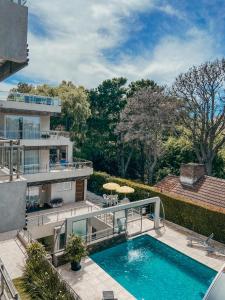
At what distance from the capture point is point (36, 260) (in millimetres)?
12336

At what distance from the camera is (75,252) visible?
54.0ft

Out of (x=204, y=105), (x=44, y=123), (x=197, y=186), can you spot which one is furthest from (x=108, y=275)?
(x=204, y=105)

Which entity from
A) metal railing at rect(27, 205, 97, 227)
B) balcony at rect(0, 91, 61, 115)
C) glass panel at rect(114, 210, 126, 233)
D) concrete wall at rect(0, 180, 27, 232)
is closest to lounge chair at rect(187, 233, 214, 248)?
glass panel at rect(114, 210, 126, 233)

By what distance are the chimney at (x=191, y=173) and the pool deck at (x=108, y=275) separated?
5.11 m

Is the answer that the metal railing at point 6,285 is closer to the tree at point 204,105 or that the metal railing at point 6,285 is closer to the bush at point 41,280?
the bush at point 41,280

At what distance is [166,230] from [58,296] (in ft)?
49.1

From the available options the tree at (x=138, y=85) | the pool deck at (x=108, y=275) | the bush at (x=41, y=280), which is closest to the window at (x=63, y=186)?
the pool deck at (x=108, y=275)

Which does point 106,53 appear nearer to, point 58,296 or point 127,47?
point 127,47

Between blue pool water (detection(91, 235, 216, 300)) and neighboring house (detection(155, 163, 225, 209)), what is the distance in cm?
629

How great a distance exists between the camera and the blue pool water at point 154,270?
602 inches

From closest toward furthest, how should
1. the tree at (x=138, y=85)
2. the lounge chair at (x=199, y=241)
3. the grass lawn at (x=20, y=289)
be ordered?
the grass lawn at (x=20, y=289)
the lounge chair at (x=199, y=241)
the tree at (x=138, y=85)

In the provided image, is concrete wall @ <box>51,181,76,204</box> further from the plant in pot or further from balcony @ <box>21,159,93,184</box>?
the plant in pot

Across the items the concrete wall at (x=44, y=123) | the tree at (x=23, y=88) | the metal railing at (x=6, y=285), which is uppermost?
the tree at (x=23, y=88)

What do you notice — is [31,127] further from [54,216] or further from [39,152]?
[54,216]
